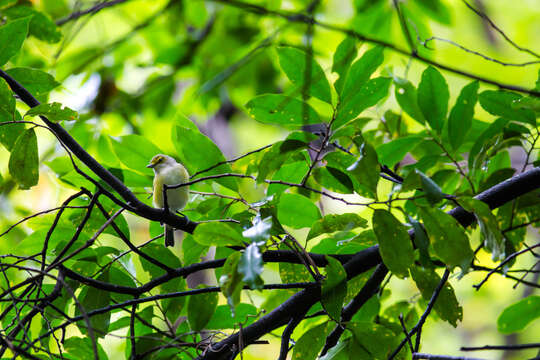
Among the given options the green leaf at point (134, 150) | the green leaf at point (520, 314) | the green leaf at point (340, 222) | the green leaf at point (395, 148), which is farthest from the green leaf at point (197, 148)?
the green leaf at point (520, 314)

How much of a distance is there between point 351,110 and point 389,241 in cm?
A: 47

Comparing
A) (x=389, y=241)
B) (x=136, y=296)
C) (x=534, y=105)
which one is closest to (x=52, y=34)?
(x=136, y=296)

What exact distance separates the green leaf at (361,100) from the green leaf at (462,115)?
38 cm

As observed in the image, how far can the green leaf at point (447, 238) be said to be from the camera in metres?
1.23

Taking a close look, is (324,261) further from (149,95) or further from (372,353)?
(149,95)

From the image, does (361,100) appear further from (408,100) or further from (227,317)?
(227,317)

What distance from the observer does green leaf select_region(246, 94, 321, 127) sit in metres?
1.61

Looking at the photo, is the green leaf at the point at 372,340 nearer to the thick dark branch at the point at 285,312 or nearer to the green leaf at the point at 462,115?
the thick dark branch at the point at 285,312

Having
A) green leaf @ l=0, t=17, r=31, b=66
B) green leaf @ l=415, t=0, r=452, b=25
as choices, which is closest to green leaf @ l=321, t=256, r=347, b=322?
green leaf @ l=0, t=17, r=31, b=66

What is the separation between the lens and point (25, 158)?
4.90 feet

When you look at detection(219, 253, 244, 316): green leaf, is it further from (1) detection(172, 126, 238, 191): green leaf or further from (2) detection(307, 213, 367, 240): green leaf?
(1) detection(172, 126, 238, 191): green leaf

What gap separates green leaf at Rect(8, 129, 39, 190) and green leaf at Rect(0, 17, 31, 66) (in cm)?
29

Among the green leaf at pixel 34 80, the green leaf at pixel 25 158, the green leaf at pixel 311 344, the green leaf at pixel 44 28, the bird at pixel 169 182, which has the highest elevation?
the green leaf at pixel 44 28

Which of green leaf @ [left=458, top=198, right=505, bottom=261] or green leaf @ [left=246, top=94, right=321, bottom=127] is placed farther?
green leaf @ [left=246, top=94, right=321, bottom=127]
